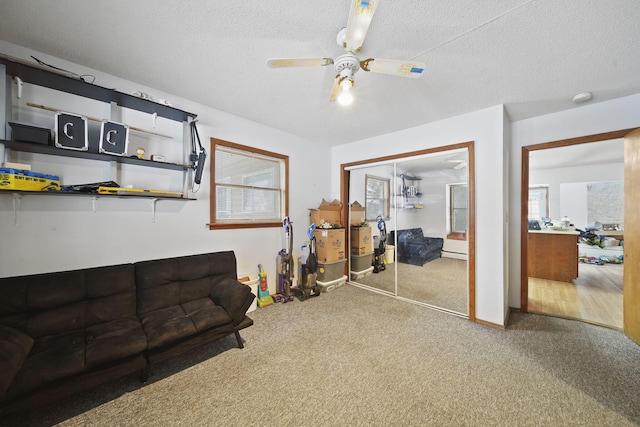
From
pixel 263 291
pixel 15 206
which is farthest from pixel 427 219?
pixel 15 206

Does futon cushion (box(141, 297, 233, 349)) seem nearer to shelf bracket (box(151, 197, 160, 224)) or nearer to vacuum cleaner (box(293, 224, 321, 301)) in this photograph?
shelf bracket (box(151, 197, 160, 224))

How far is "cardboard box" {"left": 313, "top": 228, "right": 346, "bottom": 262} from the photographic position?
12.3ft

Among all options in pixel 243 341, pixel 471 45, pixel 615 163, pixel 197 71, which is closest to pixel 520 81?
pixel 471 45

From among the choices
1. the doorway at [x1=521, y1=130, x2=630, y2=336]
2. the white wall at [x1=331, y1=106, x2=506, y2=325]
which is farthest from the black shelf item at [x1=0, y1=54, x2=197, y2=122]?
the doorway at [x1=521, y1=130, x2=630, y2=336]

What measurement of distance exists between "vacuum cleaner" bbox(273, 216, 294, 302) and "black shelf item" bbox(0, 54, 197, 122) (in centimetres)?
193

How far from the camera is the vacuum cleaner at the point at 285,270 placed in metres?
3.30

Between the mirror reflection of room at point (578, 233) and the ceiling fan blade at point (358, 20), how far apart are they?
391cm

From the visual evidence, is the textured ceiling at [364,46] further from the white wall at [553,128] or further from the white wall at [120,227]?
the white wall at [120,227]

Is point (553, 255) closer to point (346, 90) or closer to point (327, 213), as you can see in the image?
point (327, 213)

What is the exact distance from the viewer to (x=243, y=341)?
7.45 ft

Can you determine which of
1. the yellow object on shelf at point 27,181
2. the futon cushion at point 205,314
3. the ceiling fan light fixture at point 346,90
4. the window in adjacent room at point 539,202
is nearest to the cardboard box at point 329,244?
the futon cushion at point 205,314

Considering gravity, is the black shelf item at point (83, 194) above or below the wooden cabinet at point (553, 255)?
above

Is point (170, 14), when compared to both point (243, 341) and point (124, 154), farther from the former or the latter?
point (243, 341)

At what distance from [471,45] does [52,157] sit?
11.7 ft
